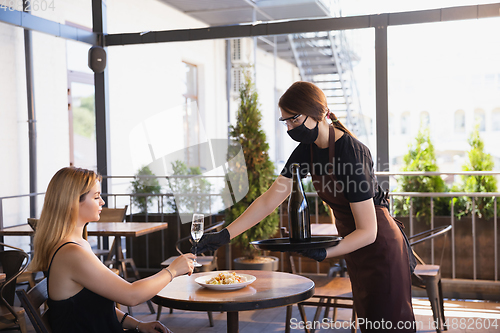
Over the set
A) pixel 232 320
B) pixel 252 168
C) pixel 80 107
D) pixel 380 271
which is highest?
pixel 80 107

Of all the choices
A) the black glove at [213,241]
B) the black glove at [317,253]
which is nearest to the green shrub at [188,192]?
the black glove at [213,241]

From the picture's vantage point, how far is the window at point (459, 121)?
13367 millimetres

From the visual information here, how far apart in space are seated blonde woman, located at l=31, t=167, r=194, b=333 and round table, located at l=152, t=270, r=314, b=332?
0.12 meters

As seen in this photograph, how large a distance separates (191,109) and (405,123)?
6.78 m

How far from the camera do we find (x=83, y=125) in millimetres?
7582

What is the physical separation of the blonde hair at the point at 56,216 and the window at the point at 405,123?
1334 cm

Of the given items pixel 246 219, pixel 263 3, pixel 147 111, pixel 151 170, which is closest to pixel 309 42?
pixel 263 3

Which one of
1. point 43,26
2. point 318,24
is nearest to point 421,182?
point 318,24

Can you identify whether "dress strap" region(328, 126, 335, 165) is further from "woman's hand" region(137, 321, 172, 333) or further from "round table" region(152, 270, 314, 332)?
"woman's hand" region(137, 321, 172, 333)

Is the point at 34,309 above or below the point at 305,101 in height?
below

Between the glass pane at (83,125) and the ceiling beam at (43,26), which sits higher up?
the ceiling beam at (43,26)

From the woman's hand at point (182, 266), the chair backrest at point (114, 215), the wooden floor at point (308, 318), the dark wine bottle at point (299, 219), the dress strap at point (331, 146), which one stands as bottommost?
the wooden floor at point (308, 318)

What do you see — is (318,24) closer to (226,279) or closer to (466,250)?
(466,250)

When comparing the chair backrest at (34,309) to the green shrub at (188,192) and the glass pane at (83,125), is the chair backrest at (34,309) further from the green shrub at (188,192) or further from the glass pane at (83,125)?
the glass pane at (83,125)
